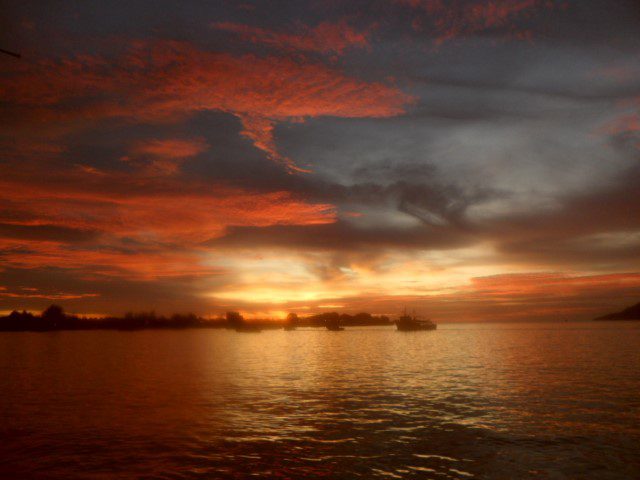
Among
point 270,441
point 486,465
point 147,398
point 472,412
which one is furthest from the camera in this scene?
point 147,398

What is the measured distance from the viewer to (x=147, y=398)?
47.9 metres

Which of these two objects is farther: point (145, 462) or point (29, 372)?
point (29, 372)

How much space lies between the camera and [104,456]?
27.6 m

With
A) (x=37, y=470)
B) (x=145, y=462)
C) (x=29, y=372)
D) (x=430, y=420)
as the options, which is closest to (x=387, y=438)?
(x=430, y=420)

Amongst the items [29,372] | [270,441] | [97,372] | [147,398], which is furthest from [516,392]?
[29,372]

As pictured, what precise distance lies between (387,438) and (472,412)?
11382 mm

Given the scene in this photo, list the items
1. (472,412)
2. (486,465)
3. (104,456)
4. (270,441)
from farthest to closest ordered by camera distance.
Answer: (472,412) < (270,441) < (104,456) < (486,465)

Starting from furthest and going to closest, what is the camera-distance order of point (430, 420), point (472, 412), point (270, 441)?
point (472, 412) → point (430, 420) → point (270, 441)

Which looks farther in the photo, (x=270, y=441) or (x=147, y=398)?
(x=147, y=398)

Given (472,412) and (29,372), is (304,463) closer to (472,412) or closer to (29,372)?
(472,412)

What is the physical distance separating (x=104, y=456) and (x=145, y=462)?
121 inches

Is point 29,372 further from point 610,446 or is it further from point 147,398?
point 610,446

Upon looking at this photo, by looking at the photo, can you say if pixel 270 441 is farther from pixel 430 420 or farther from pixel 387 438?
pixel 430 420

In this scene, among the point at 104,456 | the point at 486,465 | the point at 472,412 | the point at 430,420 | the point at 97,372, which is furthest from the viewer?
the point at 97,372
